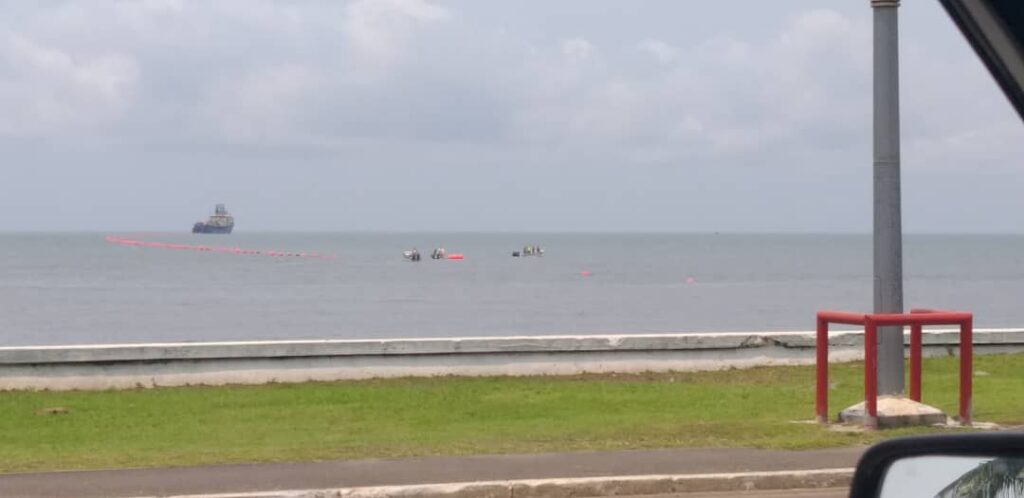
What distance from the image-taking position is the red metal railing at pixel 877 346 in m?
12.2

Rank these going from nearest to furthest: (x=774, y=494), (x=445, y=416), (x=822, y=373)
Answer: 1. (x=774, y=494)
2. (x=822, y=373)
3. (x=445, y=416)

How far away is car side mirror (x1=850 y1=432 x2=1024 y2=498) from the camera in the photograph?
206cm

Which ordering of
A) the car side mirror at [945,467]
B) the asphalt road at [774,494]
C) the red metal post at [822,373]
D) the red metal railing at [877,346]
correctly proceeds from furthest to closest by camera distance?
1. the red metal post at [822,373]
2. the red metal railing at [877,346]
3. the asphalt road at [774,494]
4. the car side mirror at [945,467]

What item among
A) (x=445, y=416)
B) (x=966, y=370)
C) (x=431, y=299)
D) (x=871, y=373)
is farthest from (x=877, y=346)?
(x=431, y=299)

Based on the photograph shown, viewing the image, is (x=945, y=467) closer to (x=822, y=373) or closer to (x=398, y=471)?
(x=398, y=471)

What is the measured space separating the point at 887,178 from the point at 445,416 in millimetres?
4440

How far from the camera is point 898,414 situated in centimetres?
1248

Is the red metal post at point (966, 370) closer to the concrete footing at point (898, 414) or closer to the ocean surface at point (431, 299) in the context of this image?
the concrete footing at point (898, 414)

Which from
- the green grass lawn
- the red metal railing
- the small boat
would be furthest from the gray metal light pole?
the small boat

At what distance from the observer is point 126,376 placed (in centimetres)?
1666

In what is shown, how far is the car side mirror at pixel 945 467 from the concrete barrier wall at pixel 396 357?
15.1 meters

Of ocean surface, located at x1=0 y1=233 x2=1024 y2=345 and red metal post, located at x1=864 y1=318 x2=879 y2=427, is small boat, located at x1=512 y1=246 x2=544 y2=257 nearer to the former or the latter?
ocean surface, located at x1=0 y1=233 x2=1024 y2=345

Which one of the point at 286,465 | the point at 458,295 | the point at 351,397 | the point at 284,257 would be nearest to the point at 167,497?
the point at 286,465

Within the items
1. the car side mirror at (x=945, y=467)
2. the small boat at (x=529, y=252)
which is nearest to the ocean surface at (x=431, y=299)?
the small boat at (x=529, y=252)
